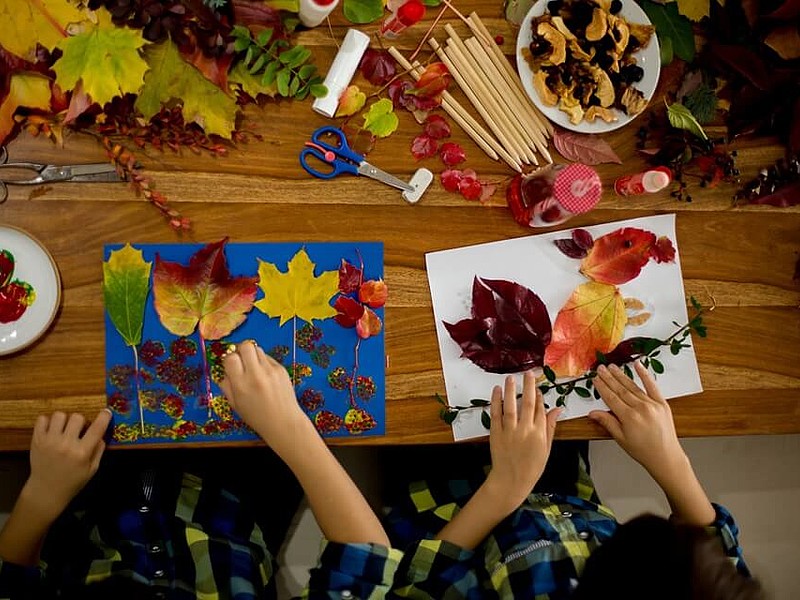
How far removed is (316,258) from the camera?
2.99 feet

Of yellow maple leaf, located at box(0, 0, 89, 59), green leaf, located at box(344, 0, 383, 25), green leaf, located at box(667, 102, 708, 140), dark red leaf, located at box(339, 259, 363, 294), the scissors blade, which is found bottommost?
dark red leaf, located at box(339, 259, 363, 294)

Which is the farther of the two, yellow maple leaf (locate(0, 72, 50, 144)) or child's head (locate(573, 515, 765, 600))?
yellow maple leaf (locate(0, 72, 50, 144))

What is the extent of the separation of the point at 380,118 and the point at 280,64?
15 cm

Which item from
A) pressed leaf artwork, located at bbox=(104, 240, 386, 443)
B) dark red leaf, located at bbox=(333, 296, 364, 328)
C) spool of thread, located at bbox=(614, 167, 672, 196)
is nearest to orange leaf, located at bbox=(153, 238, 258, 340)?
pressed leaf artwork, located at bbox=(104, 240, 386, 443)

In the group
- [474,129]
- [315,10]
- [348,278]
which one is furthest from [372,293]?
[315,10]

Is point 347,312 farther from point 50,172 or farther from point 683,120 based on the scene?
point 683,120

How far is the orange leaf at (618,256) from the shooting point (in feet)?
3.15

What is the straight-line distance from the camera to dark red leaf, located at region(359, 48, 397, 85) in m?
0.92

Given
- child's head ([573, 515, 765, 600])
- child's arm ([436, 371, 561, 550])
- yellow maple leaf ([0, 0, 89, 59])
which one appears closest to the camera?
child's head ([573, 515, 765, 600])

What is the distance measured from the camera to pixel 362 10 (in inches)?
35.9

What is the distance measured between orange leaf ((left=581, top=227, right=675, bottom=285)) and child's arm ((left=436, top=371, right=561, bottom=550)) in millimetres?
181

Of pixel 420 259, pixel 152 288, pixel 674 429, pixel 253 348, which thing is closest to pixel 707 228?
pixel 674 429

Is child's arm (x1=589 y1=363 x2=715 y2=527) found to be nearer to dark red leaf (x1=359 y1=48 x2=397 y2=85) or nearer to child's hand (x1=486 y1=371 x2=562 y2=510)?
child's hand (x1=486 y1=371 x2=562 y2=510)

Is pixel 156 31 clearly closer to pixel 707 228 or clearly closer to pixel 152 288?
pixel 152 288
